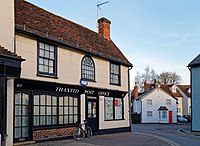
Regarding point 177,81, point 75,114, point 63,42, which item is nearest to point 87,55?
point 63,42

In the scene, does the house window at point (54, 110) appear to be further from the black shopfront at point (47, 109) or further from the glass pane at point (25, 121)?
the glass pane at point (25, 121)

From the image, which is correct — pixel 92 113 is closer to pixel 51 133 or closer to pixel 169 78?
pixel 51 133

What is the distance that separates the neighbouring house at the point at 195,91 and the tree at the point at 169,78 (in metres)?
49.0

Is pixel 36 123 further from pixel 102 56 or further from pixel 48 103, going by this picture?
pixel 102 56

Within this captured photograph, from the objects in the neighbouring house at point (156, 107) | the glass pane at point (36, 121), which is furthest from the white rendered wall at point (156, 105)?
the glass pane at point (36, 121)

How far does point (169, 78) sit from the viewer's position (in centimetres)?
7525

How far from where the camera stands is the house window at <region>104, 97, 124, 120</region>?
21.0 metres

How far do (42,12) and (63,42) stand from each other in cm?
328

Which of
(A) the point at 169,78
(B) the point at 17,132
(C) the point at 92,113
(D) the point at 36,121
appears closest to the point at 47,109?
(D) the point at 36,121

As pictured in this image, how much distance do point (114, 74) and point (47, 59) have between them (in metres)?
7.77

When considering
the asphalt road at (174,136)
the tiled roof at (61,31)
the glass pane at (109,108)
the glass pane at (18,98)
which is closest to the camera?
the glass pane at (18,98)

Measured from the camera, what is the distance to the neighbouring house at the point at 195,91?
25.7 m

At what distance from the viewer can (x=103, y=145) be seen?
14250mm

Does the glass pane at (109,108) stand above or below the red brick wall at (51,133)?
above
